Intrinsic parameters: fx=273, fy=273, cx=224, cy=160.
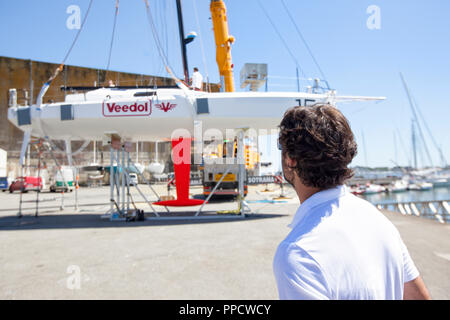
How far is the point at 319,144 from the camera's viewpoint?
95 centimetres

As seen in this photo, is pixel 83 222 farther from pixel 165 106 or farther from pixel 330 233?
pixel 330 233

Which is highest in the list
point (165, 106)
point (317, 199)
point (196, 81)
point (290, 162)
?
point (196, 81)

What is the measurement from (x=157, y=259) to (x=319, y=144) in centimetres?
371

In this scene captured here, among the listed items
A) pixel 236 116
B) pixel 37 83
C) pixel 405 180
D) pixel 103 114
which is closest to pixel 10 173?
pixel 37 83

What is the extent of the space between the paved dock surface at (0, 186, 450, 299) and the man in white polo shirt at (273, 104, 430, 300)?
2.30m

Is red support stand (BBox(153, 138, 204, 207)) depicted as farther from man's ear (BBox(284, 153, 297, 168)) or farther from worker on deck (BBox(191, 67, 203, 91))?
man's ear (BBox(284, 153, 297, 168))

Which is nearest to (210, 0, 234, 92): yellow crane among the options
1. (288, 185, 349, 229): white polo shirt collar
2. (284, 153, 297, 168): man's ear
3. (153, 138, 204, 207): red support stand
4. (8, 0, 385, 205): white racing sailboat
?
(8, 0, 385, 205): white racing sailboat

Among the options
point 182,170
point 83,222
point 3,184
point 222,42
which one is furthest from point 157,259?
point 3,184

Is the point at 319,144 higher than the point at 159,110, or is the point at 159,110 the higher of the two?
the point at 159,110

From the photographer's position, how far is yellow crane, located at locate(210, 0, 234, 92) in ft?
29.1

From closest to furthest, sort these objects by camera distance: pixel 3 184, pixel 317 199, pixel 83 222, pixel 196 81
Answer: pixel 317 199 → pixel 83 222 → pixel 196 81 → pixel 3 184

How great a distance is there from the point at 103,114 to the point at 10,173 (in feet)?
79.7

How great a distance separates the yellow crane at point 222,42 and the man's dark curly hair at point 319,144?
28.7 ft

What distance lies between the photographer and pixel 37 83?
32.4m
